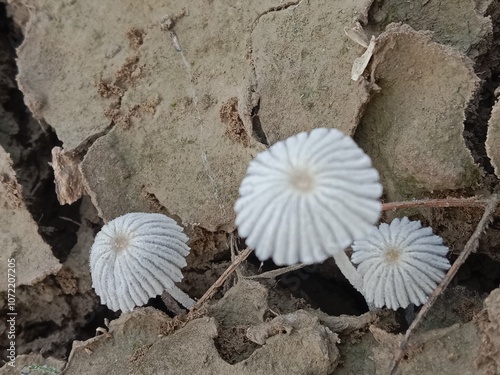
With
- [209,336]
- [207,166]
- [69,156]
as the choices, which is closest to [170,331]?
[209,336]

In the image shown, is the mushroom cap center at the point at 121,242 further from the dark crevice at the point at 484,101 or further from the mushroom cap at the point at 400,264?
the dark crevice at the point at 484,101

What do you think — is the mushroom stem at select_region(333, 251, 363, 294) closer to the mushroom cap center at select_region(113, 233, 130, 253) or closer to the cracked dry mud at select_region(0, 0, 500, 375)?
the cracked dry mud at select_region(0, 0, 500, 375)

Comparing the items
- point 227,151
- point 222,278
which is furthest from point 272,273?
point 227,151

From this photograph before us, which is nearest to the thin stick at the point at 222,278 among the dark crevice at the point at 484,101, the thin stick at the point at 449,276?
the thin stick at the point at 449,276

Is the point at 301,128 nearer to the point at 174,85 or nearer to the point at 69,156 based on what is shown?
the point at 174,85

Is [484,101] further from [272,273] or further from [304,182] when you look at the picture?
[304,182]

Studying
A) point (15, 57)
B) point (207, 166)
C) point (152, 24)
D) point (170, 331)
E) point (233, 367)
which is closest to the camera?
point (233, 367)
